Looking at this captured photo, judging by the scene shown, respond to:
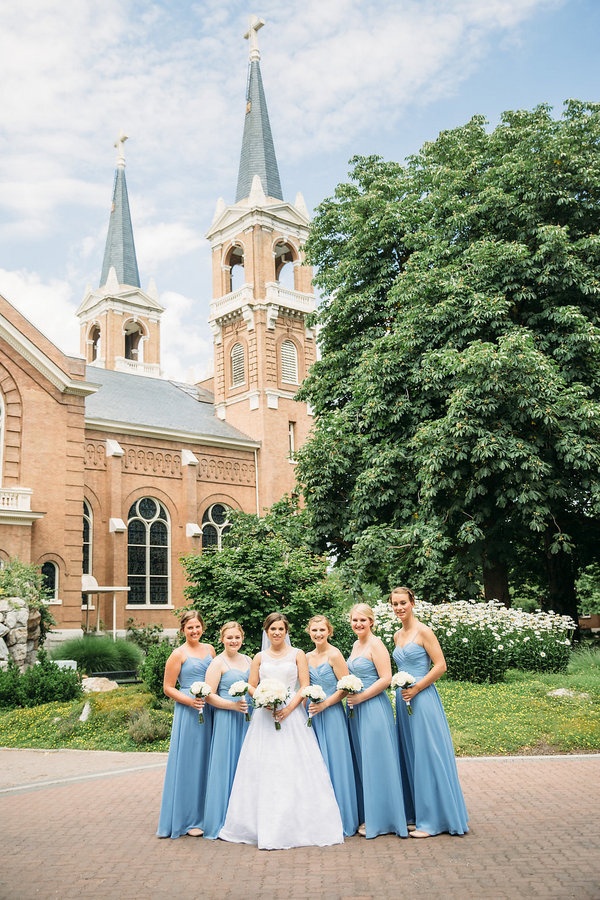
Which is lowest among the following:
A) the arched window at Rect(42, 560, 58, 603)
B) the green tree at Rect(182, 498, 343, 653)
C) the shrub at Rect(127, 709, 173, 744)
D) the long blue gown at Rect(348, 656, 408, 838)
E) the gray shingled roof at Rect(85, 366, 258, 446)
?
the shrub at Rect(127, 709, 173, 744)

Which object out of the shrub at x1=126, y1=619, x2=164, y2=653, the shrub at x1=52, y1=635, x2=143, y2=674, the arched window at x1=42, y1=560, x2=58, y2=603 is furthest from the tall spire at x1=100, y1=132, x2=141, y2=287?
the shrub at x1=52, y1=635, x2=143, y2=674

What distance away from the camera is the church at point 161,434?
2648 centimetres

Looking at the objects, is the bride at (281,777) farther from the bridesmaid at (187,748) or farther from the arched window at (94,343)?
the arched window at (94,343)

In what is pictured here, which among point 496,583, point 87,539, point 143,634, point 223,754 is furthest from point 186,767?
point 87,539

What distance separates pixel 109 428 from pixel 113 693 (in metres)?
19.1

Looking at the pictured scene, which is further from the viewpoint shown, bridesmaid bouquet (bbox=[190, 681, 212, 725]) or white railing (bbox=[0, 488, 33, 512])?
white railing (bbox=[0, 488, 33, 512])

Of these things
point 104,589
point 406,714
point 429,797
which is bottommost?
point 429,797

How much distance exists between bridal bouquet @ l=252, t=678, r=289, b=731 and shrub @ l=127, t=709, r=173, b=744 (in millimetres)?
6372

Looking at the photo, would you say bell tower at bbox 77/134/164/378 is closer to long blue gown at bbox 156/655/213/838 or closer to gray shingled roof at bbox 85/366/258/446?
gray shingled roof at bbox 85/366/258/446

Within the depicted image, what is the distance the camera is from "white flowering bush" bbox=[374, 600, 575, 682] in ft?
48.4

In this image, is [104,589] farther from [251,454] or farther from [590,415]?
→ [590,415]

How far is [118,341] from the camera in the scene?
50.8 metres

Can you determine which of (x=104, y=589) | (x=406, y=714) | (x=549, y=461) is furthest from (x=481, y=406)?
(x=104, y=589)

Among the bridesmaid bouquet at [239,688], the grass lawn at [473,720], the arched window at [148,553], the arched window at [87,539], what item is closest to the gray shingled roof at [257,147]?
the arched window at [148,553]
